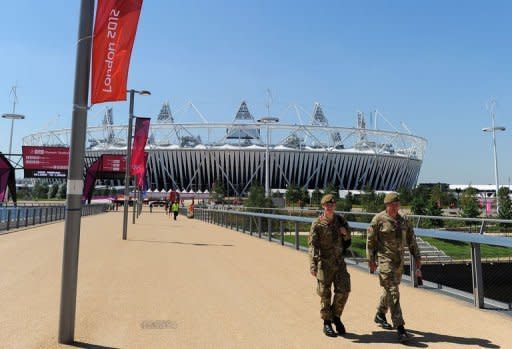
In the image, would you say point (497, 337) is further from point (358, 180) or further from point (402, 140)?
point (402, 140)

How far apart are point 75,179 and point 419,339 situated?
4.16 m

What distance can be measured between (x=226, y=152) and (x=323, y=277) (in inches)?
4186

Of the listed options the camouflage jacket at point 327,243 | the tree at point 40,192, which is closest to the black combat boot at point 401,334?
the camouflage jacket at point 327,243

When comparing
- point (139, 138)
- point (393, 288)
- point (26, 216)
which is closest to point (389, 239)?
point (393, 288)

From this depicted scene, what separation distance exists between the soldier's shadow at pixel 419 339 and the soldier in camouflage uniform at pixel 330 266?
0.26 meters

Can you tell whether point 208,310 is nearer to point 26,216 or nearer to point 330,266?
point 330,266

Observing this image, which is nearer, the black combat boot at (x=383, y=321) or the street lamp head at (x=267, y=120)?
the black combat boot at (x=383, y=321)

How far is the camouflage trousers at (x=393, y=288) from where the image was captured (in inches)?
193

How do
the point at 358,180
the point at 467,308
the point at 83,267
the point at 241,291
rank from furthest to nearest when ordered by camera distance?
the point at 358,180 < the point at 83,267 < the point at 241,291 < the point at 467,308

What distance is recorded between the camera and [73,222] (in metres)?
4.71

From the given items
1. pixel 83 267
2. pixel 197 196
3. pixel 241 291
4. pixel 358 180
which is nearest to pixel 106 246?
pixel 83 267

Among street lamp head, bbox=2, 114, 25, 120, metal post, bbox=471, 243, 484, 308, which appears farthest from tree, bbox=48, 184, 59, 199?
metal post, bbox=471, 243, 484, 308

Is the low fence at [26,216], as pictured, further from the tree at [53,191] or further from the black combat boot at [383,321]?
the tree at [53,191]

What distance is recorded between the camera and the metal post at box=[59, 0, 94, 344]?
4.69m
